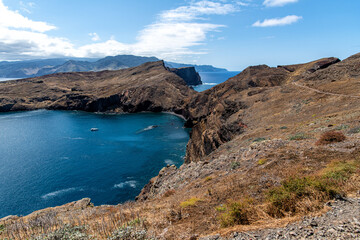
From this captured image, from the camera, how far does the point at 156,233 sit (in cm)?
982

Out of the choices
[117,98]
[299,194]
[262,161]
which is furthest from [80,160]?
[117,98]

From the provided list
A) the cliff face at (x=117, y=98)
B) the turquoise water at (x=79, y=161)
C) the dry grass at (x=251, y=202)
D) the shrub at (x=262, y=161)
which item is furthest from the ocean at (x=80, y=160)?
the cliff face at (x=117, y=98)

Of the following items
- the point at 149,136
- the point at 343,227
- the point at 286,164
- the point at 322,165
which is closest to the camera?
the point at 343,227

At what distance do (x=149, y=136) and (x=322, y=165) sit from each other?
264 ft

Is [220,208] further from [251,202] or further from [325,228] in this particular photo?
[325,228]

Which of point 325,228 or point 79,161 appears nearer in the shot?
point 325,228

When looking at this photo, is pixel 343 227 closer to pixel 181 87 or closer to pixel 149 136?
pixel 149 136

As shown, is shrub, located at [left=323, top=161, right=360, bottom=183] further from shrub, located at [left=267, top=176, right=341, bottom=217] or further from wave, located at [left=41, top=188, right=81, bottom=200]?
wave, located at [left=41, top=188, right=81, bottom=200]

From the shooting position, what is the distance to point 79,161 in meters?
64.4

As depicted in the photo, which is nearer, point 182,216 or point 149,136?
point 182,216

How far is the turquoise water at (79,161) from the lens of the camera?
153 ft

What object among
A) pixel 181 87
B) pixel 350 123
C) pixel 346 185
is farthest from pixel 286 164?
pixel 181 87

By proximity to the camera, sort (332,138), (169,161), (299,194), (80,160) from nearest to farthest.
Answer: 1. (299,194)
2. (332,138)
3. (169,161)
4. (80,160)

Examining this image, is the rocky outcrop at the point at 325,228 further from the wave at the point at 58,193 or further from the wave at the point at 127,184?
the wave at the point at 58,193
